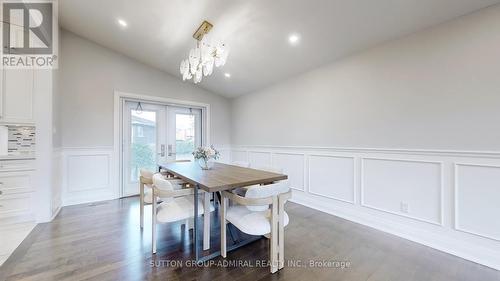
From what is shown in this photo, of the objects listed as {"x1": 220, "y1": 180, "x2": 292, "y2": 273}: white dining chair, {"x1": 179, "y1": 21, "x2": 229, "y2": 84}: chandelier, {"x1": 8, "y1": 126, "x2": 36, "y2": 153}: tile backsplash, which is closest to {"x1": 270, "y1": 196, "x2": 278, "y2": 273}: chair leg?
{"x1": 220, "y1": 180, "x2": 292, "y2": 273}: white dining chair

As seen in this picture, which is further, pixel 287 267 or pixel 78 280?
pixel 287 267

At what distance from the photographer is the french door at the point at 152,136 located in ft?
14.4

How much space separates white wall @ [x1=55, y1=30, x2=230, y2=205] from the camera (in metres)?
3.68

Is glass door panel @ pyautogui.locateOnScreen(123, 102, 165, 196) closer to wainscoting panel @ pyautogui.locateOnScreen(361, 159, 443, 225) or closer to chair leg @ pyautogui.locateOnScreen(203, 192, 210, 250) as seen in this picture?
chair leg @ pyautogui.locateOnScreen(203, 192, 210, 250)

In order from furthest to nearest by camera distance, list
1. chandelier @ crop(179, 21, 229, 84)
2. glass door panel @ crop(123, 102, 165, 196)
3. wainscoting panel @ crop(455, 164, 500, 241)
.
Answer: glass door panel @ crop(123, 102, 165, 196) → chandelier @ crop(179, 21, 229, 84) → wainscoting panel @ crop(455, 164, 500, 241)

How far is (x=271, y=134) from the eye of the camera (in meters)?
4.56

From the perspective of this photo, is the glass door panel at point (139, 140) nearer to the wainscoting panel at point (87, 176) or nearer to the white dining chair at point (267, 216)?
the wainscoting panel at point (87, 176)

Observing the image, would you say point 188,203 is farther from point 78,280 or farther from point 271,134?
point 271,134

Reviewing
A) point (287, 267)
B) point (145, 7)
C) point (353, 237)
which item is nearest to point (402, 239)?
point (353, 237)

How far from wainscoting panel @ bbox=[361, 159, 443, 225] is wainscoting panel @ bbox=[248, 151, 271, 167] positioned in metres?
2.07

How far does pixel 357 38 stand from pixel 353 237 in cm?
A: 252

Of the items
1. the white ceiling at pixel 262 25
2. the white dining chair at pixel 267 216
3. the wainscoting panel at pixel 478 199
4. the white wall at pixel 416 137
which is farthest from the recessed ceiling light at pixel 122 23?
the wainscoting panel at pixel 478 199

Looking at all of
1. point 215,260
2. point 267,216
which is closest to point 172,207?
point 215,260

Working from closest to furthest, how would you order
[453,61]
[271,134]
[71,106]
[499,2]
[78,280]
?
[78,280]
[499,2]
[453,61]
[71,106]
[271,134]
